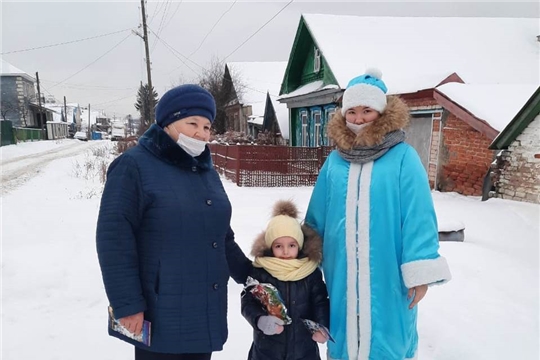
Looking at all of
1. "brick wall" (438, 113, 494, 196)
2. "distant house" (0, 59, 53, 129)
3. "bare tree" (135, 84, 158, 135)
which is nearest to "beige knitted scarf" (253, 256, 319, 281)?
"brick wall" (438, 113, 494, 196)

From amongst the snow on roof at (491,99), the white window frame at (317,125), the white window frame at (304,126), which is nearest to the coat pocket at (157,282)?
the snow on roof at (491,99)

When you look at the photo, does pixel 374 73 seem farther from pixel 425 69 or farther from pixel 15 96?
pixel 15 96

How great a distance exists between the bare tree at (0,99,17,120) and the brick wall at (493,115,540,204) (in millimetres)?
48922

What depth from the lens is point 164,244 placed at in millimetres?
1655

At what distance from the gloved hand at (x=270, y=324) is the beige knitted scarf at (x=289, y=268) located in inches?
8.3

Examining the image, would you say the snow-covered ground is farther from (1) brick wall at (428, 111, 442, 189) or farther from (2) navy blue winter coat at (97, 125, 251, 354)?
(1) brick wall at (428, 111, 442, 189)

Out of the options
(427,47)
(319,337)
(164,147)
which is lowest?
(319,337)

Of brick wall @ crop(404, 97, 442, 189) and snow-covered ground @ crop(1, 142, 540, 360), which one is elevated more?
brick wall @ crop(404, 97, 442, 189)

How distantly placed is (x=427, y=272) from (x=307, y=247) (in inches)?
24.6

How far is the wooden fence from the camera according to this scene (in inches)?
457

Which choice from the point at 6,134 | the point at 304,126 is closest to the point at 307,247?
the point at 304,126

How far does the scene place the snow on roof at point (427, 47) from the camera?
1224cm

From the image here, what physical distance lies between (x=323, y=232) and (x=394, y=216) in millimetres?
446

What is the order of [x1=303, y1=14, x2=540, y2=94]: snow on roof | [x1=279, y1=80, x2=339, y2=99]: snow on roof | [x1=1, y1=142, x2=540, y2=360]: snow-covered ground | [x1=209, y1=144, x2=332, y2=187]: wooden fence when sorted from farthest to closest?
[x1=279, y1=80, x2=339, y2=99]: snow on roof
[x1=303, y1=14, x2=540, y2=94]: snow on roof
[x1=209, y1=144, x2=332, y2=187]: wooden fence
[x1=1, y1=142, x2=540, y2=360]: snow-covered ground
